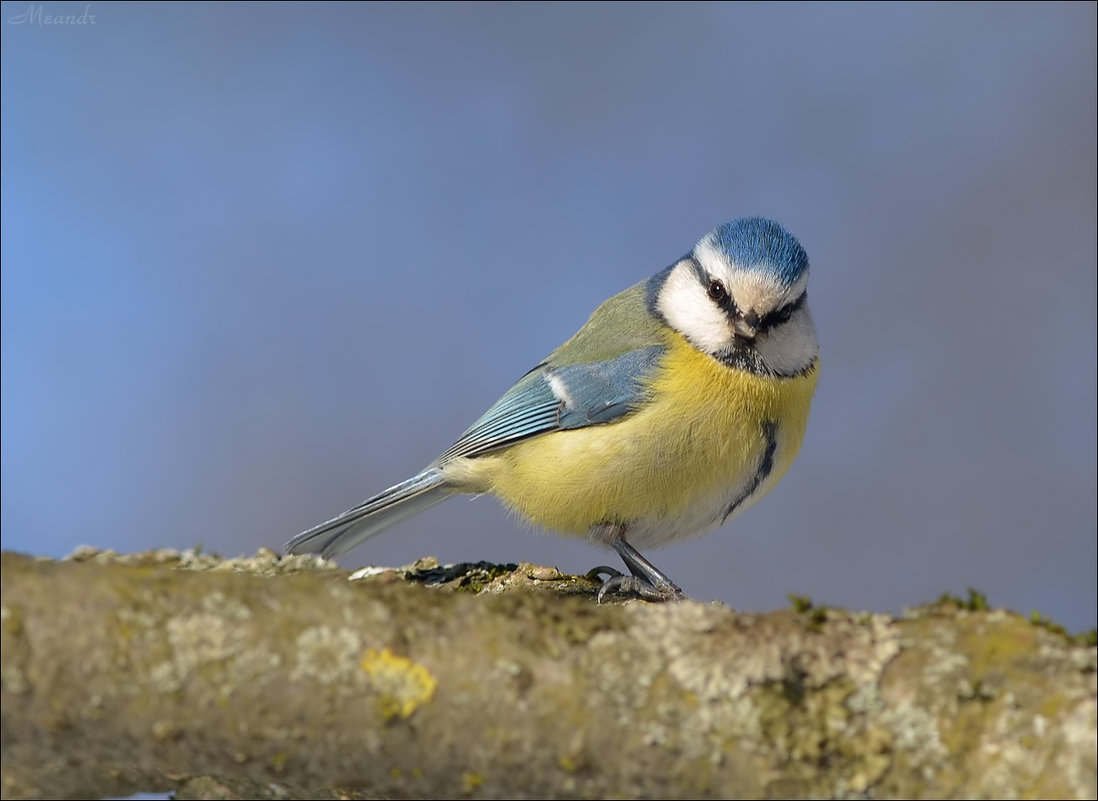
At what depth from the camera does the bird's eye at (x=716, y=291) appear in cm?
269

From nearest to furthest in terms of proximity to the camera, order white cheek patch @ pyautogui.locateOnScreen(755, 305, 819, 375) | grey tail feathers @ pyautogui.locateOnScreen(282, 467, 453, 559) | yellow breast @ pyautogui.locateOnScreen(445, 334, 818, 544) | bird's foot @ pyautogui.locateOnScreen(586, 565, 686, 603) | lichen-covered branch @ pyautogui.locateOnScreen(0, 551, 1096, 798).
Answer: lichen-covered branch @ pyautogui.locateOnScreen(0, 551, 1096, 798), bird's foot @ pyautogui.locateOnScreen(586, 565, 686, 603), yellow breast @ pyautogui.locateOnScreen(445, 334, 818, 544), white cheek patch @ pyautogui.locateOnScreen(755, 305, 819, 375), grey tail feathers @ pyautogui.locateOnScreen(282, 467, 453, 559)

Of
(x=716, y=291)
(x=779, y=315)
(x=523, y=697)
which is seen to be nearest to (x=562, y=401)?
(x=716, y=291)

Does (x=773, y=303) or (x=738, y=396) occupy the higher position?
(x=773, y=303)

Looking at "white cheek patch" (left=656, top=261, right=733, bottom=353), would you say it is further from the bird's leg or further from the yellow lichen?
the yellow lichen

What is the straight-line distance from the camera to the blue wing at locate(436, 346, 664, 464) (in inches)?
107

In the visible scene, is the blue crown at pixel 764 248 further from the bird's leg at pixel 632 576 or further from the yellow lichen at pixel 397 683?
the yellow lichen at pixel 397 683

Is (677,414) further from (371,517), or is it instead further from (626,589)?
(371,517)

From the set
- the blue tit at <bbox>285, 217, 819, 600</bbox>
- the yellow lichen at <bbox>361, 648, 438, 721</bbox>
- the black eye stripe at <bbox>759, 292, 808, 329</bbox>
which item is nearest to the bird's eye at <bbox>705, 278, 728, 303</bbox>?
the blue tit at <bbox>285, 217, 819, 600</bbox>

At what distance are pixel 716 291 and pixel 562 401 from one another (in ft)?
1.69

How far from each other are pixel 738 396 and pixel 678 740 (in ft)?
5.06

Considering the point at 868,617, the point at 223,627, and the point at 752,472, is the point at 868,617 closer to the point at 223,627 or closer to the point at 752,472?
the point at 223,627

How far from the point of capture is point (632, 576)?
8.45 feet

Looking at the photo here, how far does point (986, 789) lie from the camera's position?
114 centimetres

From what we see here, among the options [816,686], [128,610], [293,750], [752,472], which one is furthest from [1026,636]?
[752,472]
